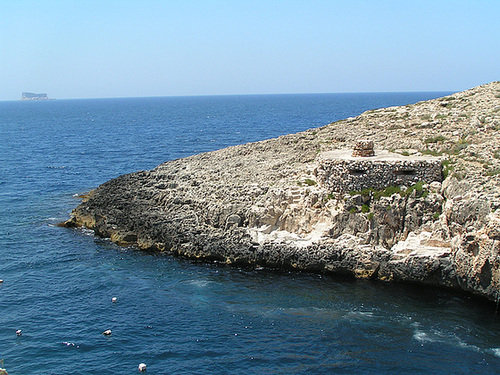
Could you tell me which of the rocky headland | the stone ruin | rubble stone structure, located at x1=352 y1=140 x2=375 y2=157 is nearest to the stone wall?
the stone ruin

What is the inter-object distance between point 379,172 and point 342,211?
4.57 meters

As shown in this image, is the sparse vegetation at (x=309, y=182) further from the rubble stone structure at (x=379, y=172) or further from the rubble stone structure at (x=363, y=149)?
the rubble stone structure at (x=363, y=149)

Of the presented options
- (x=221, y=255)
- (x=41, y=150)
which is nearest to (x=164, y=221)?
(x=221, y=255)

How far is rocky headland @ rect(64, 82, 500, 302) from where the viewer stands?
36.9 meters

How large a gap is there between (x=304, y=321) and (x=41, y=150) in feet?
304

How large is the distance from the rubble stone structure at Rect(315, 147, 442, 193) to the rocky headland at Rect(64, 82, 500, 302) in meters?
0.41

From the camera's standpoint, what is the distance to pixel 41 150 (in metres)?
110

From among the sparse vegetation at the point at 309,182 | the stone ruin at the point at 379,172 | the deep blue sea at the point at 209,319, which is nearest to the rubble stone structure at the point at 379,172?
the stone ruin at the point at 379,172

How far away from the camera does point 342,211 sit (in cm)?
4122

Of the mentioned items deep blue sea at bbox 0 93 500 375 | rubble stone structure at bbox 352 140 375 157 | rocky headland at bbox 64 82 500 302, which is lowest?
deep blue sea at bbox 0 93 500 375

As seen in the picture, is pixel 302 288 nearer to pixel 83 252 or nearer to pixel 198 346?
pixel 198 346

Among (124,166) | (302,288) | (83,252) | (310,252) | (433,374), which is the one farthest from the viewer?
(124,166)

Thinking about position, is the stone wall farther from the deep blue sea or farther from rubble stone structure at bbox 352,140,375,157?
the deep blue sea

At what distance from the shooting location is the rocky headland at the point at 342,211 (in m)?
36.9
